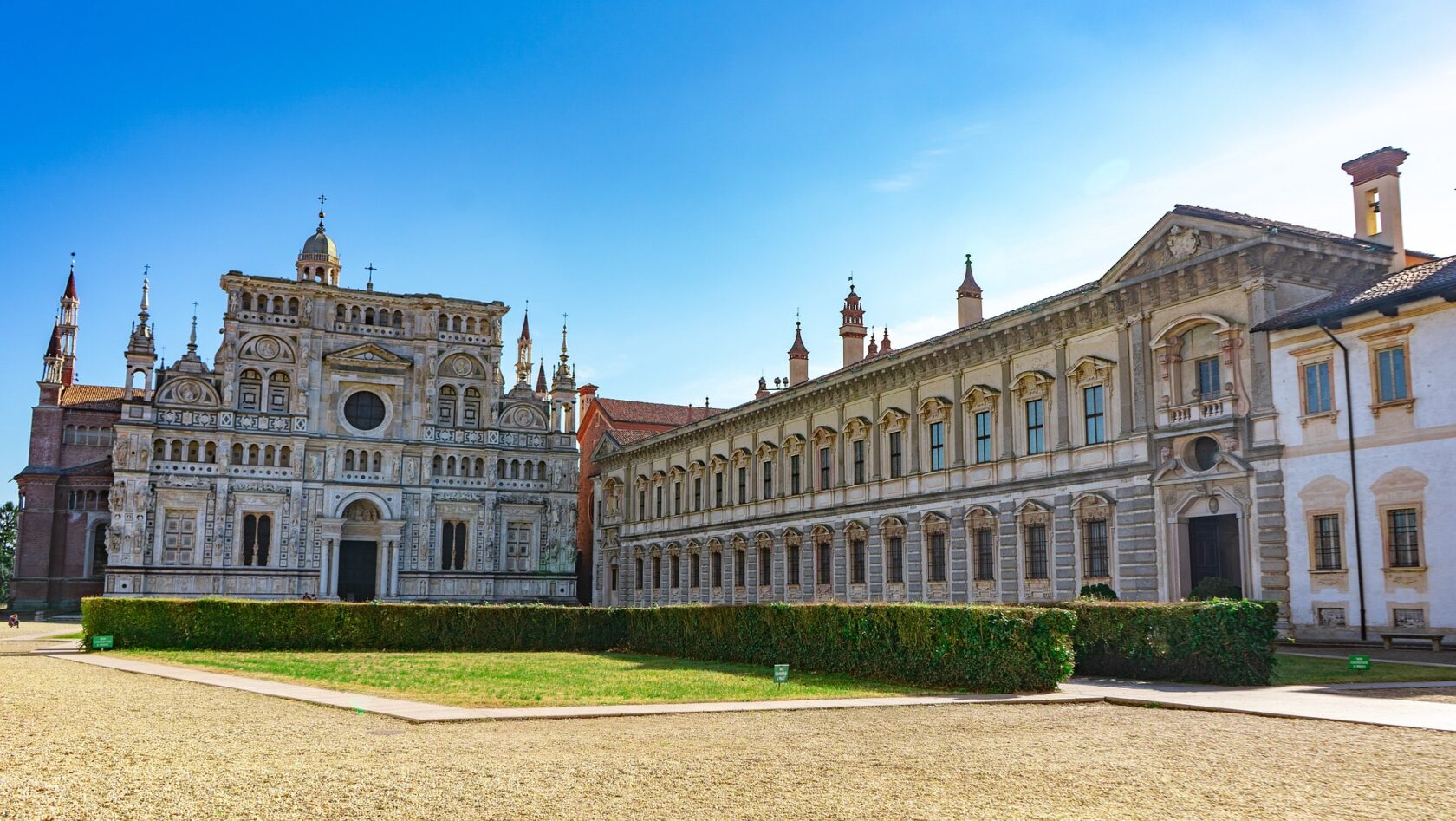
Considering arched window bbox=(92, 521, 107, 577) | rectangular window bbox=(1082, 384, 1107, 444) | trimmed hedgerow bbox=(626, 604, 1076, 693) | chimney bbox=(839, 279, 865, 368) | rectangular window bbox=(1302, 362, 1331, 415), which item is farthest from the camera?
arched window bbox=(92, 521, 107, 577)

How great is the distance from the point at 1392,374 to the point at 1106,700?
562 inches

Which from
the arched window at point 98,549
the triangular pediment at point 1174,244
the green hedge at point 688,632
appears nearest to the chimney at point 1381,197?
the triangular pediment at point 1174,244

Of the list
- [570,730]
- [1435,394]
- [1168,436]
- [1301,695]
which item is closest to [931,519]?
[1168,436]

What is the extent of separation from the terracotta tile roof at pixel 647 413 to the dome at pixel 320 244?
20169mm

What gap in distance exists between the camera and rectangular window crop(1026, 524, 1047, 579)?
38.1 meters

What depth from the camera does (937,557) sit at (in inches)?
1692

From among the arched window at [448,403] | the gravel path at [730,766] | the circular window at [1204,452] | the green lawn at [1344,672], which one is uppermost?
the arched window at [448,403]

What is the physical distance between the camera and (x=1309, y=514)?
2930 cm

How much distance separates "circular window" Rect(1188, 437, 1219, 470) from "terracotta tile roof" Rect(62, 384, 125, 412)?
72.4 metres

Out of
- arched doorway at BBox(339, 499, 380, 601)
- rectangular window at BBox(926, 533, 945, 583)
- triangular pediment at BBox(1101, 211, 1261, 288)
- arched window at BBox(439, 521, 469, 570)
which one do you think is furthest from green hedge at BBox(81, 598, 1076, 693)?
arched window at BBox(439, 521, 469, 570)

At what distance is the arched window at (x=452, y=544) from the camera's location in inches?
2889

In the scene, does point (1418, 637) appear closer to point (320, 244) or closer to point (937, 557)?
point (937, 557)

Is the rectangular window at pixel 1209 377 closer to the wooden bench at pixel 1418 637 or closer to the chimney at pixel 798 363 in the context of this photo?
the wooden bench at pixel 1418 637

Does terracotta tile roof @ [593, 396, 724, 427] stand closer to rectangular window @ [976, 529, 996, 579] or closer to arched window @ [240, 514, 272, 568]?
arched window @ [240, 514, 272, 568]
